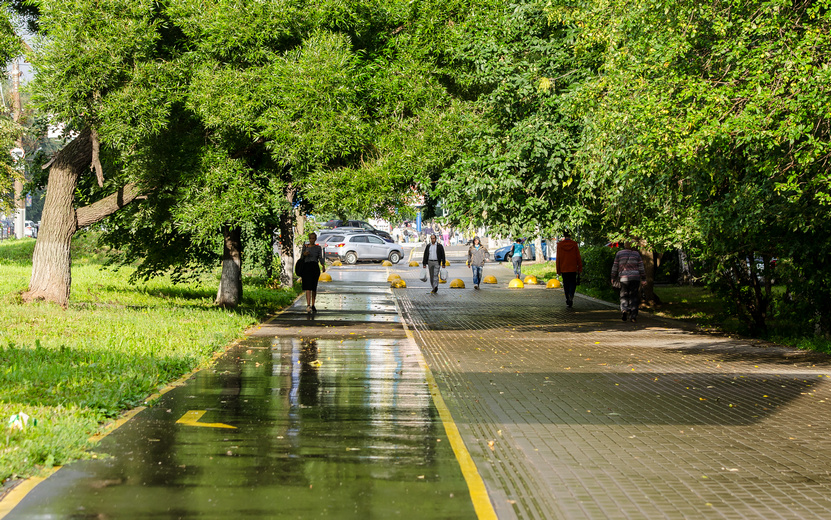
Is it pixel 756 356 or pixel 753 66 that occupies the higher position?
pixel 753 66

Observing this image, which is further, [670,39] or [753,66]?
[670,39]

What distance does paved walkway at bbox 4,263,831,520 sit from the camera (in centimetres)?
530

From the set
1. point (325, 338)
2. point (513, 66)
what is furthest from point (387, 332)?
point (513, 66)

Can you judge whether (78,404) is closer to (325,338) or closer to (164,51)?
(325,338)

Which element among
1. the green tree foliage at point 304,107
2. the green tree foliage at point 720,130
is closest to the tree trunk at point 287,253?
the green tree foliage at point 304,107

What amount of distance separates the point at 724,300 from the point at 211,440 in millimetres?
12500

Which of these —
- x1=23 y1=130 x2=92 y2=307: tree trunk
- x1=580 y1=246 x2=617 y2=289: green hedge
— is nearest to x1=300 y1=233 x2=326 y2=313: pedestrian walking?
x1=23 y1=130 x2=92 y2=307: tree trunk

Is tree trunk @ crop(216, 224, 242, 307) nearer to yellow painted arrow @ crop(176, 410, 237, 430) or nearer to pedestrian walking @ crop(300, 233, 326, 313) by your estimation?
pedestrian walking @ crop(300, 233, 326, 313)

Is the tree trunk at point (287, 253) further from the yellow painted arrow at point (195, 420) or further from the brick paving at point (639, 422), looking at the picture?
the yellow painted arrow at point (195, 420)

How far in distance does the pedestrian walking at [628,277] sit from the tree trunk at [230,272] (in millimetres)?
8526

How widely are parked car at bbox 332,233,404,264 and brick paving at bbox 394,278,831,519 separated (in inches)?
1260

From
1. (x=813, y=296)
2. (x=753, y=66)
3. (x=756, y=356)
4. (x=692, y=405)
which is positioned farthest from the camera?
(x=813, y=296)

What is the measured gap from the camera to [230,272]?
1995 cm

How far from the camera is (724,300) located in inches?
661
